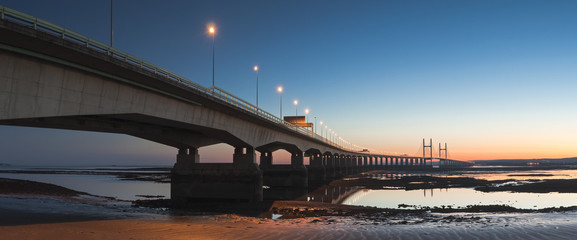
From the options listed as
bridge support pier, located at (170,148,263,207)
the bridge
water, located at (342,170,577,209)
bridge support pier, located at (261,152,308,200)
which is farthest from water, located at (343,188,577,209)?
bridge support pier, located at (261,152,308,200)

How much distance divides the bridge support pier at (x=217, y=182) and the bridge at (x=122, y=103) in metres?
0.09

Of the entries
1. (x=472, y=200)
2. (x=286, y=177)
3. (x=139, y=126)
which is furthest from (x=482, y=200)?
(x=139, y=126)

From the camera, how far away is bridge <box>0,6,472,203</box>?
13695mm

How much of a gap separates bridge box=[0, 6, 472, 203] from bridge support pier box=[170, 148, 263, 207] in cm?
9

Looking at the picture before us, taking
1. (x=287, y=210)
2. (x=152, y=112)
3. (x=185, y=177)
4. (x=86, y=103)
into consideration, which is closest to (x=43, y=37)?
(x=86, y=103)

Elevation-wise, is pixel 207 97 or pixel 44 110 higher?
pixel 207 97

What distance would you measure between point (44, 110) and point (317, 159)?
7382 cm

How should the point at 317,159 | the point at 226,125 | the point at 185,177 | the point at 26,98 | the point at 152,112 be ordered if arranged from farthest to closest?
the point at 317,159
the point at 185,177
the point at 226,125
the point at 152,112
the point at 26,98

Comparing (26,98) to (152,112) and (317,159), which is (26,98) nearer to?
(152,112)

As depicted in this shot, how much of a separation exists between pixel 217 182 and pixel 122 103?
16820 millimetres

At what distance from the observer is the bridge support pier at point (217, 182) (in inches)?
1347

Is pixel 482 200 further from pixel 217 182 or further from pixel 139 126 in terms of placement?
pixel 139 126

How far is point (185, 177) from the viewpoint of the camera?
35.8m

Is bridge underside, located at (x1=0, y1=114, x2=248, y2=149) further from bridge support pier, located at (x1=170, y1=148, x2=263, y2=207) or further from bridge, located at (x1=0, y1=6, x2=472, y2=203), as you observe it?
bridge support pier, located at (x1=170, y1=148, x2=263, y2=207)
